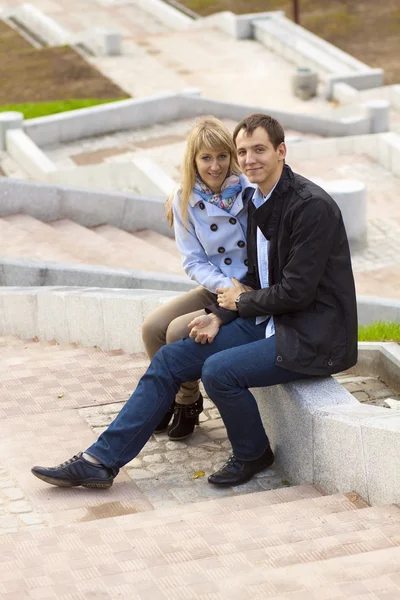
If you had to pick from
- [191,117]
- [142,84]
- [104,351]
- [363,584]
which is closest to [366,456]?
[363,584]

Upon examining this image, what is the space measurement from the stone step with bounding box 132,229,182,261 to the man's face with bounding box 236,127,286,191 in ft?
19.6

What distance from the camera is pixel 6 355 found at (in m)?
7.64

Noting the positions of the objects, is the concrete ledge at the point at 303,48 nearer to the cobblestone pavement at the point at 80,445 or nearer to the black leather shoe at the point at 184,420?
the cobblestone pavement at the point at 80,445

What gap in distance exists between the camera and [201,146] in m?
5.57

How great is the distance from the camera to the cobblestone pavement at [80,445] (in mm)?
5324

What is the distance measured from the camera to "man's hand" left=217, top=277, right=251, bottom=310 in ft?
18.3

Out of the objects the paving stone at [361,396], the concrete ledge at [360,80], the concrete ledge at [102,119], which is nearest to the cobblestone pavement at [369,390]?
the paving stone at [361,396]

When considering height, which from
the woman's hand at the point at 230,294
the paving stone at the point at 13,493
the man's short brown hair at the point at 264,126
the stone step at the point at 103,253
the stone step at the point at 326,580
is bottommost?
the stone step at the point at 103,253

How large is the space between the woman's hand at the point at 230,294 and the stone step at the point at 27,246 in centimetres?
464

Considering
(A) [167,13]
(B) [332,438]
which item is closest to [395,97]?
(A) [167,13]

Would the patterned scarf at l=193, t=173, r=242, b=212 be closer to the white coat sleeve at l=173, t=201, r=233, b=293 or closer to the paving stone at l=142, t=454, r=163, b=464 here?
the white coat sleeve at l=173, t=201, r=233, b=293

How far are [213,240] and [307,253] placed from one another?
2.58ft

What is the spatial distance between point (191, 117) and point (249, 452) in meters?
13.4

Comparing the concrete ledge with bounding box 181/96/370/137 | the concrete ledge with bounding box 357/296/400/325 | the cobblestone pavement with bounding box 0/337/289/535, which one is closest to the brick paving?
the concrete ledge with bounding box 181/96/370/137
